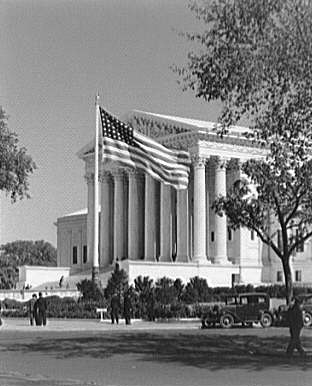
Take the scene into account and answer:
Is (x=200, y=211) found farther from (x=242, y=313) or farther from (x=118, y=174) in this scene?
(x=242, y=313)

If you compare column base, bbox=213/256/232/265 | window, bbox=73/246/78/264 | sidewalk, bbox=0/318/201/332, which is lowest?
sidewalk, bbox=0/318/201/332

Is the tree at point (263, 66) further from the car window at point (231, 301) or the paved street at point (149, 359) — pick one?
the car window at point (231, 301)

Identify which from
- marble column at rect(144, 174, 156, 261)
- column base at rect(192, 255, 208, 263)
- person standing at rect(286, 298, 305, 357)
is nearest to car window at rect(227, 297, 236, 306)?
person standing at rect(286, 298, 305, 357)

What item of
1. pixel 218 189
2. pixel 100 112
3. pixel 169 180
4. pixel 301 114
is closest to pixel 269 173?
pixel 301 114

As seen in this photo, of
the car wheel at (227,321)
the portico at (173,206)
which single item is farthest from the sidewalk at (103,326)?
the portico at (173,206)

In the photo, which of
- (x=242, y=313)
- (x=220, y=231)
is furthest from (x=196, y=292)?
(x=220, y=231)

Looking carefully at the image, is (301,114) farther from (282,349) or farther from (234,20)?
(282,349)

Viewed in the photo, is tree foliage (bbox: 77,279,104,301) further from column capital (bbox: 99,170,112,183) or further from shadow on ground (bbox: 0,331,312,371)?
column capital (bbox: 99,170,112,183)

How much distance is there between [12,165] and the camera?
42.1 m

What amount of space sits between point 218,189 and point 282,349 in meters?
71.2

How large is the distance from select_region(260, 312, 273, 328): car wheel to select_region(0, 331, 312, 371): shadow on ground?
28.1ft

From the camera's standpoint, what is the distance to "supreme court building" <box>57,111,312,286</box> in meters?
95.8

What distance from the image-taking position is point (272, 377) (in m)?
20.0

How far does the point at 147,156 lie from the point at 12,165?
10.4 metres
